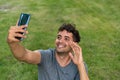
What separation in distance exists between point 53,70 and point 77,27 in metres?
7.13

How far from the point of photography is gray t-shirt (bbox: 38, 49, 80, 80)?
5.54 metres

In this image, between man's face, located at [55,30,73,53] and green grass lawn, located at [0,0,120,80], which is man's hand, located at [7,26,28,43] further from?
green grass lawn, located at [0,0,120,80]

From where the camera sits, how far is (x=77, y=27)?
12586 millimetres

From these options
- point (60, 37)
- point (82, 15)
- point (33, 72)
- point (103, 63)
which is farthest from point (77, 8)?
point (60, 37)

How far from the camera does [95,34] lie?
1213 centimetres

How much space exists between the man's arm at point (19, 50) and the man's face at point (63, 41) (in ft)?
1.06

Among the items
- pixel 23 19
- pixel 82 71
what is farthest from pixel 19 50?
pixel 82 71

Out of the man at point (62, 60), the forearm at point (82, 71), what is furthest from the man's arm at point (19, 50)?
the forearm at point (82, 71)

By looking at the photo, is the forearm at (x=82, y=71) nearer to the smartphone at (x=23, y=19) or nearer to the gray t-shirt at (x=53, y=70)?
the gray t-shirt at (x=53, y=70)

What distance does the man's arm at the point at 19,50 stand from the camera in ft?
15.1

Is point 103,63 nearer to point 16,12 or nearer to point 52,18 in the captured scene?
point 52,18

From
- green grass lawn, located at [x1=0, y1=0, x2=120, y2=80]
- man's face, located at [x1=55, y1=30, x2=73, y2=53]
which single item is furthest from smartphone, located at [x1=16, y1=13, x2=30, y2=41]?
green grass lawn, located at [x1=0, y1=0, x2=120, y2=80]

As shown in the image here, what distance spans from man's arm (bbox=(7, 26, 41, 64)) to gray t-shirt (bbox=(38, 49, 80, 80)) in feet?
0.37

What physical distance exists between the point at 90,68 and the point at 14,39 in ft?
17.4
